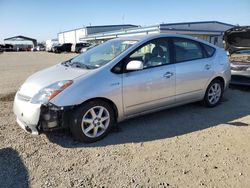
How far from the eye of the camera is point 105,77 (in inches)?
166

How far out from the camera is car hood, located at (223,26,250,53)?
7.87m

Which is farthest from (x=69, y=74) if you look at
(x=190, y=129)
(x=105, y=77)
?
(x=190, y=129)

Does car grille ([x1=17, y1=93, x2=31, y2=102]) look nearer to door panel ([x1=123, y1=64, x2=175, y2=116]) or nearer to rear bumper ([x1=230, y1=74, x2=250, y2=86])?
door panel ([x1=123, y1=64, x2=175, y2=116])

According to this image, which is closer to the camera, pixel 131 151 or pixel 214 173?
pixel 214 173

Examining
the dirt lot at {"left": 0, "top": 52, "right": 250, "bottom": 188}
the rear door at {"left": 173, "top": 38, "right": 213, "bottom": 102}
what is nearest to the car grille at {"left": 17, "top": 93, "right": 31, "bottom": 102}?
the dirt lot at {"left": 0, "top": 52, "right": 250, "bottom": 188}

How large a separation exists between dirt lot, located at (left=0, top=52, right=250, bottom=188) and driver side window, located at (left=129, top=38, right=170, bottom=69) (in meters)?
1.12

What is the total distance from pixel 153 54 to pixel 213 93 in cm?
191

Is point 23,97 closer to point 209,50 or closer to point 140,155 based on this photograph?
point 140,155

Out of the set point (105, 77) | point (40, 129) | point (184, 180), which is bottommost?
point (184, 180)

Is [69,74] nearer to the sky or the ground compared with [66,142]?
nearer to the sky

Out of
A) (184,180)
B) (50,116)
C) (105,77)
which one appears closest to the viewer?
(184,180)

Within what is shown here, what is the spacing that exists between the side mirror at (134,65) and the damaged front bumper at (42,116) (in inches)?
47.8

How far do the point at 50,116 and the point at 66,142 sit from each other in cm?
56

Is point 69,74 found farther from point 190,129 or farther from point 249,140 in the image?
point 249,140
